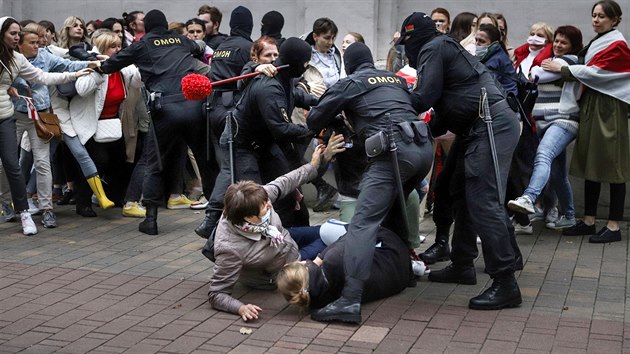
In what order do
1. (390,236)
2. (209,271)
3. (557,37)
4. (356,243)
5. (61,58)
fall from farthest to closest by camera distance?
(61,58) → (557,37) → (209,271) → (390,236) → (356,243)

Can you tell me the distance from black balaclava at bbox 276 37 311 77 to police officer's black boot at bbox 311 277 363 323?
6.29 ft

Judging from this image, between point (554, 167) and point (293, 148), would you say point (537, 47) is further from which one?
point (293, 148)

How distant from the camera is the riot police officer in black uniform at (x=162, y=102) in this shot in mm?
9188

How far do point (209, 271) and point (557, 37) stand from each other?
12.6 ft

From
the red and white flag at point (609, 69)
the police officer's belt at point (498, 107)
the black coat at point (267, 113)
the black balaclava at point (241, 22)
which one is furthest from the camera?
the black balaclava at point (241, 22)

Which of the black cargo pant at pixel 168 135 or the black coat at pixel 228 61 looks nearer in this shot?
the black coat at pixel 228 61

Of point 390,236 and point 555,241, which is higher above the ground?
point 390,236

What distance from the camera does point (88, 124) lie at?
9.84 meters

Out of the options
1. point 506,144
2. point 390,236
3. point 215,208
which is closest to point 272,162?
point 215,208

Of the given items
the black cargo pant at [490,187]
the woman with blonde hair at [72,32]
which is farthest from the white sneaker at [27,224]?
the black cargo pant at [490,187]

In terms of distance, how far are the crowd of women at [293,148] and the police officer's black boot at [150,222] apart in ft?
2.23

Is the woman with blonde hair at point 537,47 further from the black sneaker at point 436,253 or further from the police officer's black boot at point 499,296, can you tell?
the police officer's black boot at point 499,296

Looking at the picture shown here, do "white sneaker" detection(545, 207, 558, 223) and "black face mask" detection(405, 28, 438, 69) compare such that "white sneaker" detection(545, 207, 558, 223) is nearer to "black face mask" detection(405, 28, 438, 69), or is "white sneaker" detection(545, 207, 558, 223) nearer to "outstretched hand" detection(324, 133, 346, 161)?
"black face mask" detection(405, 28, 438, 69)

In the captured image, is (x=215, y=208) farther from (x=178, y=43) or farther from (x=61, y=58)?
(x=61, y=58)
